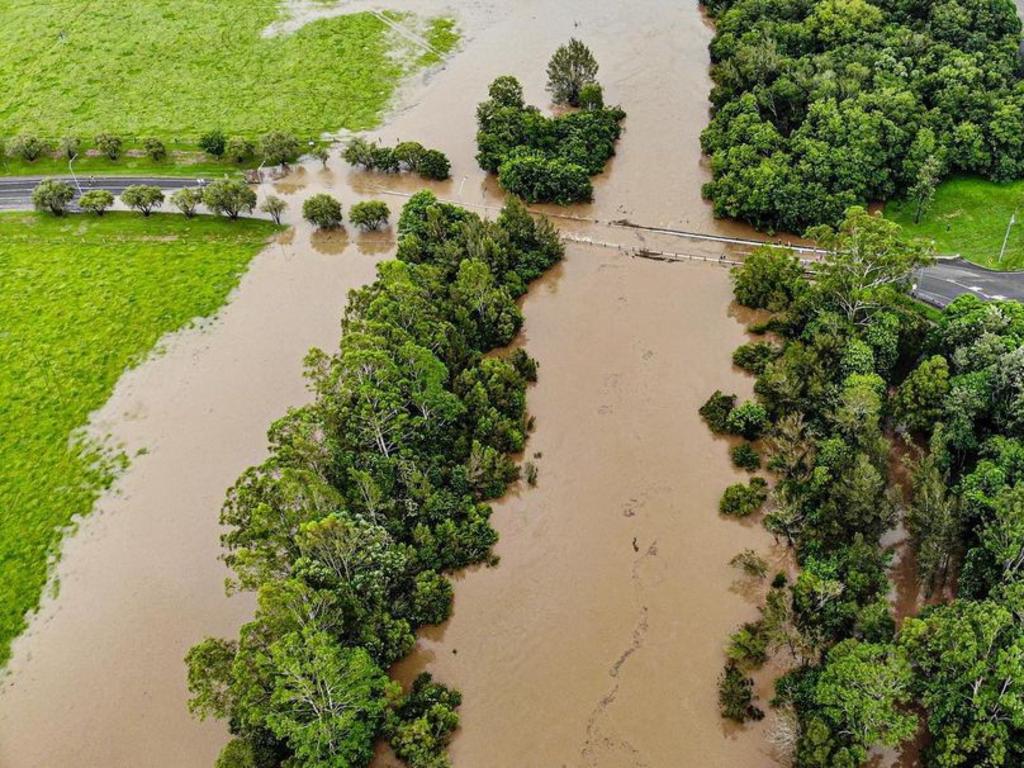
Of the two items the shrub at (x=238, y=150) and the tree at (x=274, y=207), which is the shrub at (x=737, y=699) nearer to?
the tree at (x=274, y=207)

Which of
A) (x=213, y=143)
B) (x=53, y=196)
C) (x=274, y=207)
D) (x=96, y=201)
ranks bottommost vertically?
(x=96, y=201)

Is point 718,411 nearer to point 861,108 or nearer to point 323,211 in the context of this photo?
point 861,108

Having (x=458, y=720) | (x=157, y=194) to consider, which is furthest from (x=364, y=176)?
(x=458, y=720)

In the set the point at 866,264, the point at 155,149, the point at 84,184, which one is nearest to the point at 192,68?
the point at 155,149

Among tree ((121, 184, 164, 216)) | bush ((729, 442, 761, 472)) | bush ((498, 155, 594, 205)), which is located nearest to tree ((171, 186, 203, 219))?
tree ((121, 184, 164, 216))

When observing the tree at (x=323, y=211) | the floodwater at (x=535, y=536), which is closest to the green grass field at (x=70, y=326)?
the floodwater at (x=535, y=536)

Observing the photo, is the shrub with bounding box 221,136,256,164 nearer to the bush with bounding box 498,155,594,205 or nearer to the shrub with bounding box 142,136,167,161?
the shrub with bounding box 142,136,167,161
